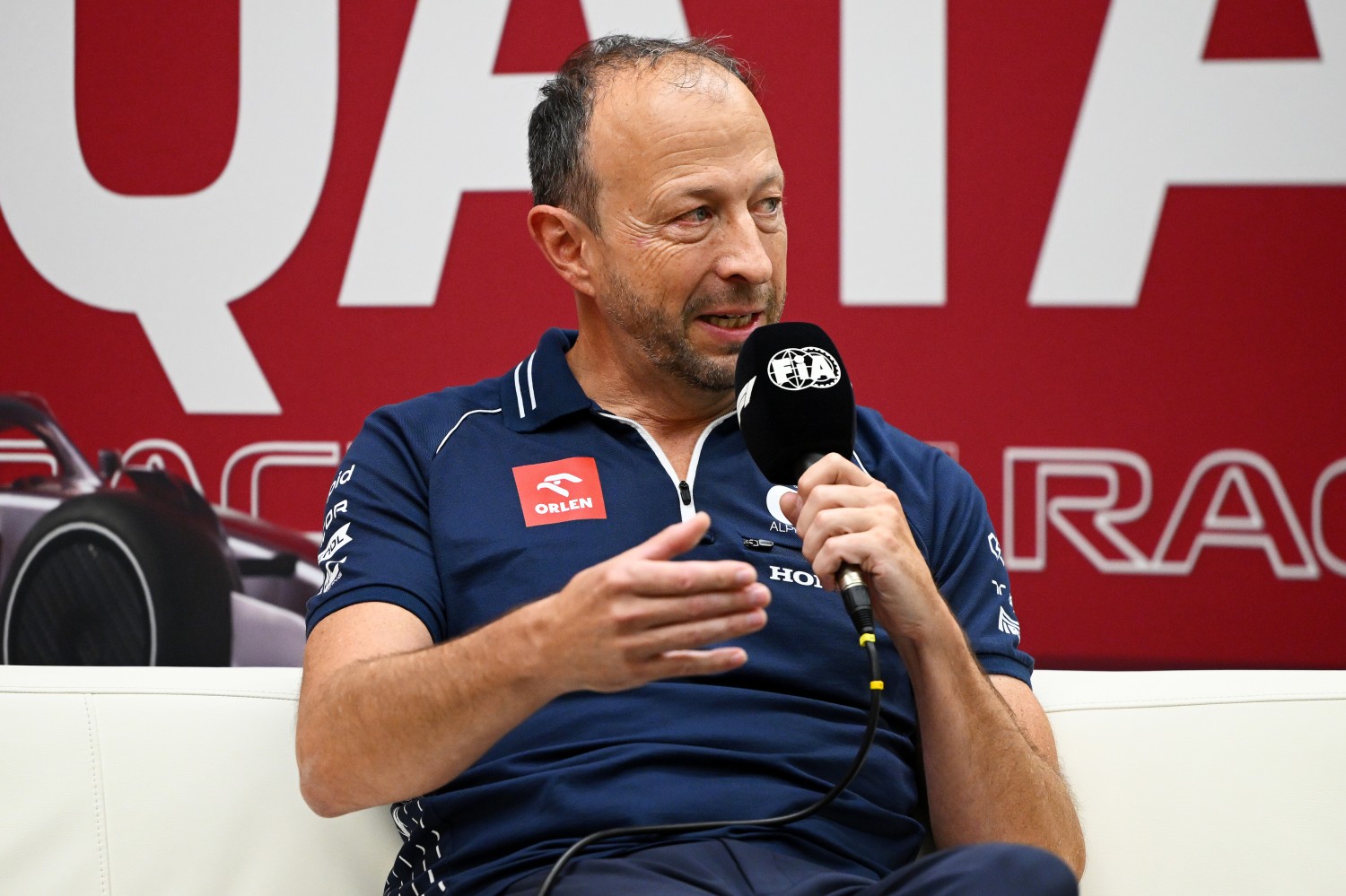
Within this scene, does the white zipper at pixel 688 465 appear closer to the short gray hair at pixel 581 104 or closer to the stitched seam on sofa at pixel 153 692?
the short gray hair at pixel 581 104

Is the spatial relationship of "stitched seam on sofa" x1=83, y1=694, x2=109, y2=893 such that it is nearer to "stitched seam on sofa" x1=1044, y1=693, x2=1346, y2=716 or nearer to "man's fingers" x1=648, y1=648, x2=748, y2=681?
"man's fingers" x1=648, y1=648, x2=748, y2=681

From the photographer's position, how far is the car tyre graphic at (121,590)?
9.11ft

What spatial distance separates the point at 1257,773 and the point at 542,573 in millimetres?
920

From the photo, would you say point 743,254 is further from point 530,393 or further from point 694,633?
point 694,633

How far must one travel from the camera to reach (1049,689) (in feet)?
5.53

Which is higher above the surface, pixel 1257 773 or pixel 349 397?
pixel 349 397

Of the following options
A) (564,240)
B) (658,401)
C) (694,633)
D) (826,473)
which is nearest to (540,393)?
(658,401)

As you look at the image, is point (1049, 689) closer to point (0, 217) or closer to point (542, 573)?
point (542, 573)

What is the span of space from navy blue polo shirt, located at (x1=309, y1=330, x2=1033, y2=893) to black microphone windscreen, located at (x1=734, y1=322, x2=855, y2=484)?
0.80 feet

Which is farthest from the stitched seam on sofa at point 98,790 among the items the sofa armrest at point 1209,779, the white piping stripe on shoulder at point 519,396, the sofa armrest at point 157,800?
the sofa armrest at point 1209,779

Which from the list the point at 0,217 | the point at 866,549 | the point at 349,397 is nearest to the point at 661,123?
the point at 866,549

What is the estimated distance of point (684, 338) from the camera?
1659mm

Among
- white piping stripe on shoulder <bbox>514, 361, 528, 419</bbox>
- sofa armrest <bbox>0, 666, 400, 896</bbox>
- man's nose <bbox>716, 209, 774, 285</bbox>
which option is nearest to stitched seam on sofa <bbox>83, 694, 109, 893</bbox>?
sofa armrest <bbox>0, 666, 400, 896</bbox>

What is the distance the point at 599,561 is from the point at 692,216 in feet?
1.53
